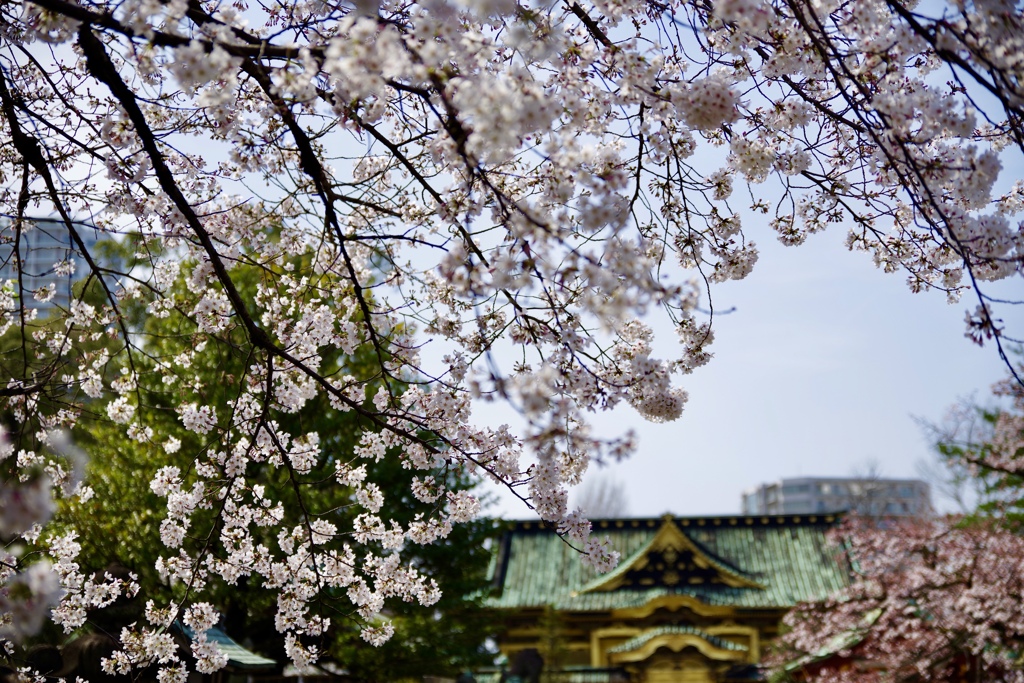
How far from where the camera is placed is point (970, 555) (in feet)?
48.0

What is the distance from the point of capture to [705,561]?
760 inches

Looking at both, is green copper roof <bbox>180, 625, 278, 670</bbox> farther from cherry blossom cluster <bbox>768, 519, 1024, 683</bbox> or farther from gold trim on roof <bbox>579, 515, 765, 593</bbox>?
gold trim on roof <bbox>579, 515, 765, 593</bbox>

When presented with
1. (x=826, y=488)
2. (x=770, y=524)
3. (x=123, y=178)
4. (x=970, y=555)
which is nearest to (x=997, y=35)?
(x=123, y=178)

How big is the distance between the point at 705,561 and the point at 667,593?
206 cm

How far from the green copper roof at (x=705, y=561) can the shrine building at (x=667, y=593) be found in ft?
0.09

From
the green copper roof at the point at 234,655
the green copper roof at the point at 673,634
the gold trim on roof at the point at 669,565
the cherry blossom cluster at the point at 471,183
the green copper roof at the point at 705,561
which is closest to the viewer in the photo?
the cherry blossom cluster at the point at 471,183

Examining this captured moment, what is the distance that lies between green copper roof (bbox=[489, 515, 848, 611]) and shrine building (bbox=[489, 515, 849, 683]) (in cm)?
3

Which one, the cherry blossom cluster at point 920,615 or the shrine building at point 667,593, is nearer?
the cherry blossom cluster at point 920,615

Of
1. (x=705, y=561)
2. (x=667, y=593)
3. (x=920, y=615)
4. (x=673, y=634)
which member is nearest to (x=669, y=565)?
(x=705, y=561)

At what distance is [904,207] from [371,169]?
3012 millimetres

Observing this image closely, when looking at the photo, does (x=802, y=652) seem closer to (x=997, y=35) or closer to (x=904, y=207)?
(x=904, y=207)

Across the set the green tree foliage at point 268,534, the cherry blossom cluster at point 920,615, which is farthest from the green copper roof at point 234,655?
the cherry blossom cluster at point 920,615

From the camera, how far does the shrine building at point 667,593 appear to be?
49.0 feet

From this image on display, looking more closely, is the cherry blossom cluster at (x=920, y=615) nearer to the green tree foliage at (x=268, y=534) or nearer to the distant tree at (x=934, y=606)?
the distant tree at (x=934, y=606)
